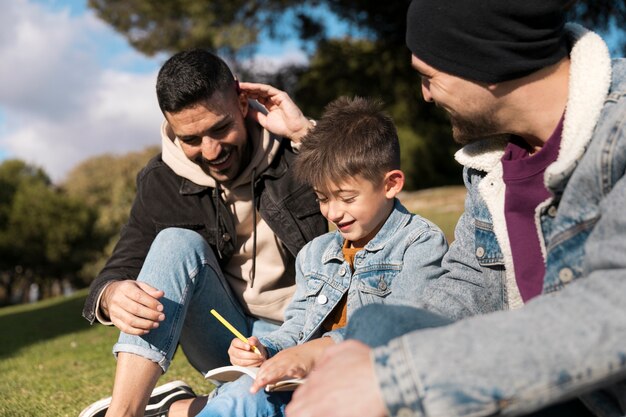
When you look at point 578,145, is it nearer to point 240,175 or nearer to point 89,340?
point 240,175

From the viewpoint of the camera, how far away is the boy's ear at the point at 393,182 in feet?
9.22

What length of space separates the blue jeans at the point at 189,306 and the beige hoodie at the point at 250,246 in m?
0.08

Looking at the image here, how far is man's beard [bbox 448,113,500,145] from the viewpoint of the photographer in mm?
1954

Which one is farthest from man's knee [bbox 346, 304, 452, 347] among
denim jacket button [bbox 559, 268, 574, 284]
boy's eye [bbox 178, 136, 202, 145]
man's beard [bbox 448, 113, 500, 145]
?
boy's eye [bbox 178, 136, 202, 145]

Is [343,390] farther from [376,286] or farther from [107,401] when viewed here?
[107,401]

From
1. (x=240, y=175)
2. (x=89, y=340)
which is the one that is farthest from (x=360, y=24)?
(x=240, y=175)

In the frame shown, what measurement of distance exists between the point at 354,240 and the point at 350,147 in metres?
0.37

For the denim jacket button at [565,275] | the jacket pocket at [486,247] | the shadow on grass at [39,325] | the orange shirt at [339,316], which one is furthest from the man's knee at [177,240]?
the shadow on grass at [39,325]

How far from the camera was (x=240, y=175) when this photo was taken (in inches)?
133

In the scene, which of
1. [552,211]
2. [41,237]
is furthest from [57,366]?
[41,237]

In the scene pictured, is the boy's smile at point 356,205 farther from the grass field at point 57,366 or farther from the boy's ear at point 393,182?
the grass field at point 57,366

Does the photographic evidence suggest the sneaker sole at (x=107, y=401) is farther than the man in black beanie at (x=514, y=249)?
Yes

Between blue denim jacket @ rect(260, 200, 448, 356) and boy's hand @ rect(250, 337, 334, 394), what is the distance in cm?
30

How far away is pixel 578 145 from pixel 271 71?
1596 cm
